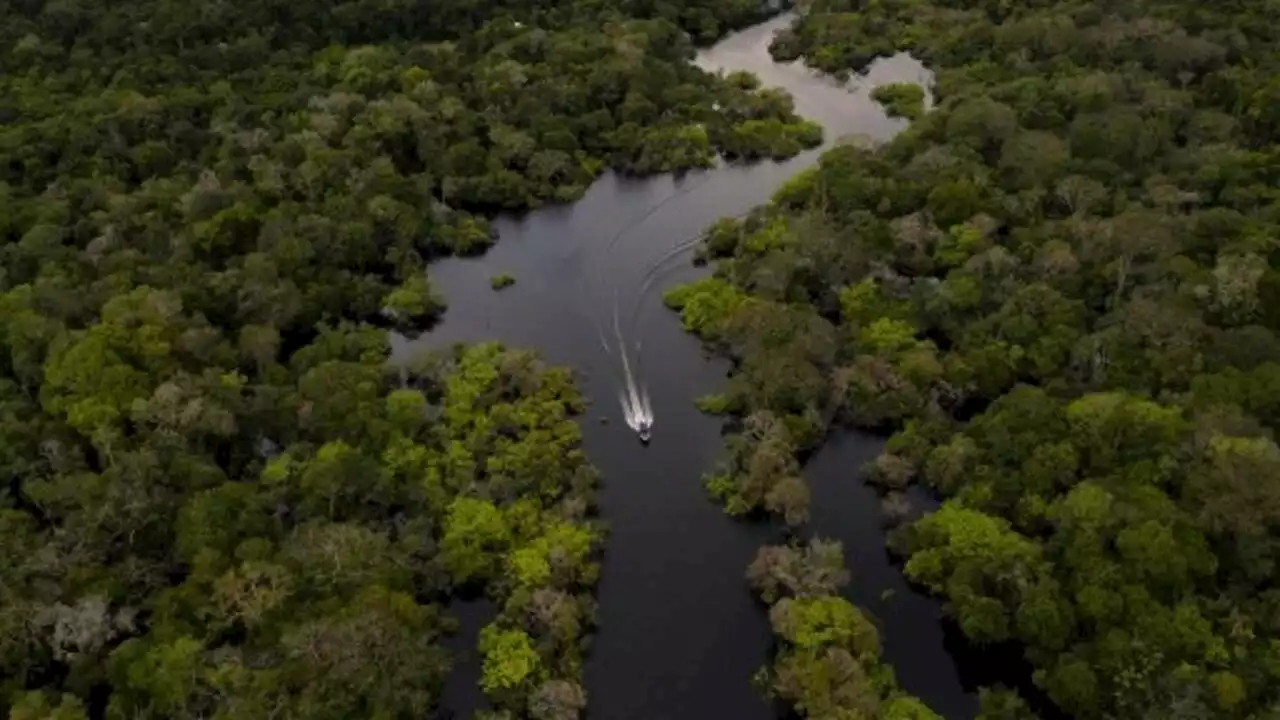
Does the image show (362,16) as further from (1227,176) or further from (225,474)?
(1227,176)

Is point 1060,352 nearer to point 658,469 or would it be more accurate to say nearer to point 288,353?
point 658,469

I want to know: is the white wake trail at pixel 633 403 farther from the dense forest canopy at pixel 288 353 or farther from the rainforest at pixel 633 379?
the dense forest canopy at pixel 288 353

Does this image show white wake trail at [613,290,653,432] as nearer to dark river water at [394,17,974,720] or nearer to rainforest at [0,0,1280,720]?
rainforest at [0,0,1280,720]

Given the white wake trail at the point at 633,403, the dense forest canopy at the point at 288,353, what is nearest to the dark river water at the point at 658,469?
the white wake trail at the point at 633,403

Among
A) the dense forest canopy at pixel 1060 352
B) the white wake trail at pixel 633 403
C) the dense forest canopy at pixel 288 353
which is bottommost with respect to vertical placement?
the dense forest canopy at pixel 1060 352

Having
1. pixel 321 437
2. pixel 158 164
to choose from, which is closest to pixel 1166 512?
pixel 321 437

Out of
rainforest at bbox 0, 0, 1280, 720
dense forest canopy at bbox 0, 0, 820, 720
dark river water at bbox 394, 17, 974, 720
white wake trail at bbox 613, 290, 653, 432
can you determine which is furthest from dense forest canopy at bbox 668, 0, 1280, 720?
dense forest canopy at bbox 0, 0, 820, 720

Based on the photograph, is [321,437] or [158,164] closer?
[321,437]
